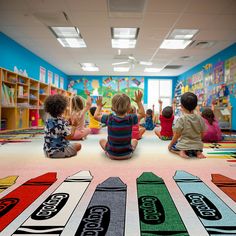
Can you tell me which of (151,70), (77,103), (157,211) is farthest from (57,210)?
(151,70)

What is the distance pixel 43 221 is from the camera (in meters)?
0.99

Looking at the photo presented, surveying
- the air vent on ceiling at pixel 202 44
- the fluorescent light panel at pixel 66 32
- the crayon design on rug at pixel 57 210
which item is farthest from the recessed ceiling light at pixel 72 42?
the crayon design on rug at pixel 57 210

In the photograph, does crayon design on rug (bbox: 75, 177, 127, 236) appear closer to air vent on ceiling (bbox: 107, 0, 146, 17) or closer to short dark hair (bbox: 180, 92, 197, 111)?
short dark hair (bbox: 180, 92, 197, 111)

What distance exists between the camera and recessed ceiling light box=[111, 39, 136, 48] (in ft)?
18.9

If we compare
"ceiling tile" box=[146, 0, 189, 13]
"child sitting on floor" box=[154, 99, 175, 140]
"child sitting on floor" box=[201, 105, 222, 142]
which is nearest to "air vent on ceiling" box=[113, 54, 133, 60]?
"ceiling tile" box=[146, 0, 189, 13]

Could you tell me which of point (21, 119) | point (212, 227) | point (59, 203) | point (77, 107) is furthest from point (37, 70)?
point (212, 227)

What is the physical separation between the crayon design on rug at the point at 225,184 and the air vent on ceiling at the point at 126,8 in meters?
3.06

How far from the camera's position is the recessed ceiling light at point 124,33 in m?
5.03

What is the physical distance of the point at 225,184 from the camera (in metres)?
1.50

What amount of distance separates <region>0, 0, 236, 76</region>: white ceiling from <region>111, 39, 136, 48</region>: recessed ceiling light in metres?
0.16

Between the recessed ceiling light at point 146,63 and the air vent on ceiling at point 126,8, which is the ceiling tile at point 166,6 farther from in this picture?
the recessed ceiling light at point 146,63

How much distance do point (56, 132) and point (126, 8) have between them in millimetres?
2716

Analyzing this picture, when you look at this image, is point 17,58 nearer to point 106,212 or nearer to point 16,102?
point 16,102

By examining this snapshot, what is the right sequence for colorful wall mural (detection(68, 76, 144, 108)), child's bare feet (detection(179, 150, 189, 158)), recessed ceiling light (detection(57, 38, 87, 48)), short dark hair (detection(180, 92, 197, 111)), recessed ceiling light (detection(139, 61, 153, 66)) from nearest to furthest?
child's bare feet (detection(179, 150, 189, 158))
short dark hair (detection(180, 92, 197, 111))
recessed ceiling light (detection(57, 38, 87, 48))
recessed ceiling light (detection(139, 61, 153, 66))
colorful wall mural (detection(68, 76, 144, 108))
